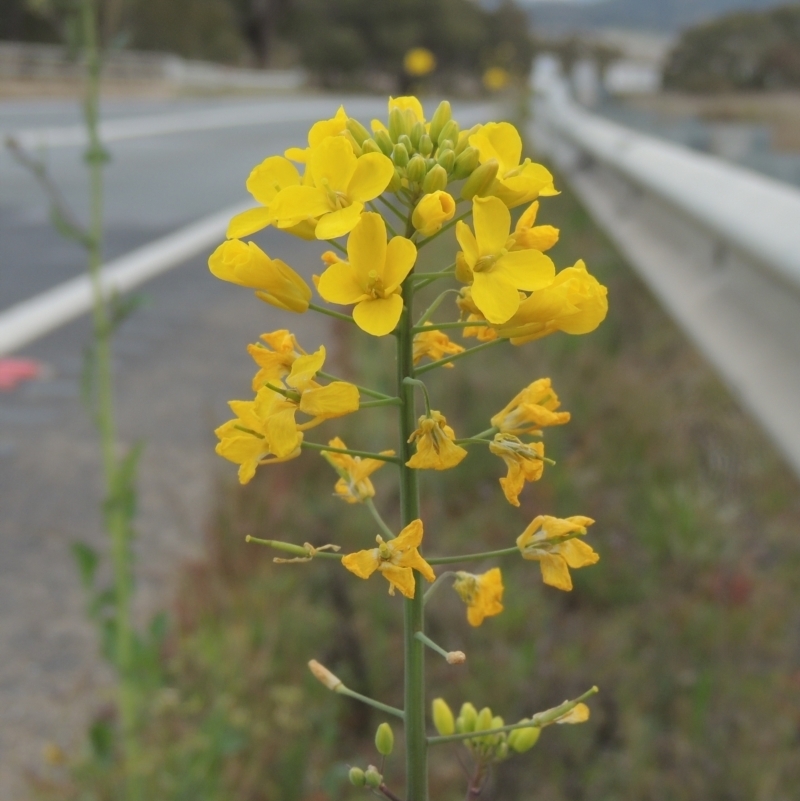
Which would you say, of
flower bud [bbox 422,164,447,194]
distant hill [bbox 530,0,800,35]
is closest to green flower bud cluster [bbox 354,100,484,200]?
flower bud [bbox 422,164,447,194]

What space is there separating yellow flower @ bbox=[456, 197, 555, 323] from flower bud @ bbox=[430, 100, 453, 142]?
15 cm

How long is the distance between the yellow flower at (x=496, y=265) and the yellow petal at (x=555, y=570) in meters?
0.25

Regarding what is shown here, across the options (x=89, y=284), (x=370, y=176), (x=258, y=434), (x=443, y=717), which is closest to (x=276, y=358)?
(x=258, y=434)

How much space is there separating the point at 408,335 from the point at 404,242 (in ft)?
0.29

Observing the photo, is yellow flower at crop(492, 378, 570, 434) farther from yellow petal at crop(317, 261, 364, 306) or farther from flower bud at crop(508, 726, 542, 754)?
flower bud at crop(508, 726, 542, 754)

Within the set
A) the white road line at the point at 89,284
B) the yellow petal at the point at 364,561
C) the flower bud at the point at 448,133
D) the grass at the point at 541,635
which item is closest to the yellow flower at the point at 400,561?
the yellow petal at the point at 364,561

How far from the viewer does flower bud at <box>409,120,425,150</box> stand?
3.37 ft

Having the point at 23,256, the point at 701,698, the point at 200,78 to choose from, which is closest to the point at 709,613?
the point at 701,698

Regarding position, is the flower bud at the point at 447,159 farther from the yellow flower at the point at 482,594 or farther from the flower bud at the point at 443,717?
the flower bud at the point at 443,717

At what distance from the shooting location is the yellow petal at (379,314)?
850 mm

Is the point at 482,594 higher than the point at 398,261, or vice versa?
the point at 398,261

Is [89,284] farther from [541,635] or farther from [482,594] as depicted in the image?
[482,594]

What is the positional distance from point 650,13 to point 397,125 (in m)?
23.6

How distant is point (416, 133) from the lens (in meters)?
1.03
